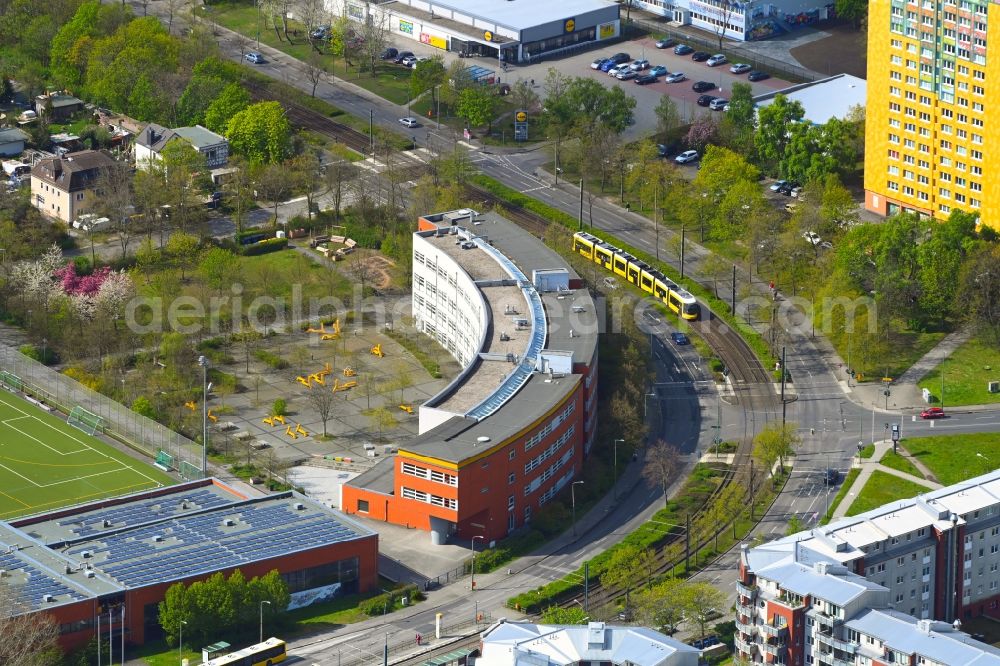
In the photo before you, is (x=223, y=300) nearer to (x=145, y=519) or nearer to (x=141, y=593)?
(x=145, y=519)

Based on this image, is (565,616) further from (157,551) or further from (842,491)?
(842,491)

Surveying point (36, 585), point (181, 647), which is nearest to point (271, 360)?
point (36, 585)

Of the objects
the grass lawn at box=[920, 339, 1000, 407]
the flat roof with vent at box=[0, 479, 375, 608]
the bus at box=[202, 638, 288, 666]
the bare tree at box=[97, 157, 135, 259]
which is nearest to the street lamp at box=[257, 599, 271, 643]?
the bus at box=[202, 638, 288, 666]

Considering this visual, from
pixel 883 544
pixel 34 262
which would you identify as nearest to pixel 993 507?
pixel 883 544

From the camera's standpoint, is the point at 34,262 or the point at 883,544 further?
the point at 34,262

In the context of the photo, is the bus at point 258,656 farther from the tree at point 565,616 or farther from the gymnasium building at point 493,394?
the gymnasium building at point 493,394

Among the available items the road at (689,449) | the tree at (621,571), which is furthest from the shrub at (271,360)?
the tree at (621,571)
